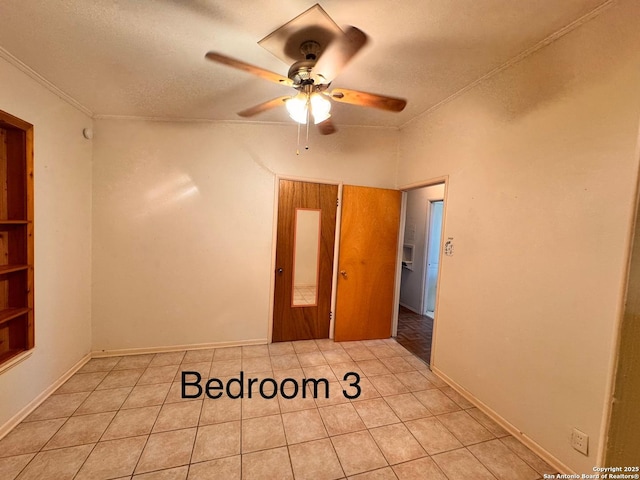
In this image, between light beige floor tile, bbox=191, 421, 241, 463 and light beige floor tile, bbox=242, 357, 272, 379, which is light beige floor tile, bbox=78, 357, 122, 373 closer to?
light beige floor tile, bbox=242, 357, 272, 379

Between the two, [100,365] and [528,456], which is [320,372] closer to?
[528,456]

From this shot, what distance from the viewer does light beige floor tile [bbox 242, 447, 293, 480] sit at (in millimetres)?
1473

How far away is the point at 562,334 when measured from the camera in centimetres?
159

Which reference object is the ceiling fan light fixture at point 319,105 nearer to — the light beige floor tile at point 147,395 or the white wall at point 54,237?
the white wall at point 54,237

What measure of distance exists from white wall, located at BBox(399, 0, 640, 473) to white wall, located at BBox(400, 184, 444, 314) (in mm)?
1991

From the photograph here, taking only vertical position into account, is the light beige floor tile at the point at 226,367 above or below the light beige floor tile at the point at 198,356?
above

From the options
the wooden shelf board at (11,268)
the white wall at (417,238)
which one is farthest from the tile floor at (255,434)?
the white wall at (417,238)

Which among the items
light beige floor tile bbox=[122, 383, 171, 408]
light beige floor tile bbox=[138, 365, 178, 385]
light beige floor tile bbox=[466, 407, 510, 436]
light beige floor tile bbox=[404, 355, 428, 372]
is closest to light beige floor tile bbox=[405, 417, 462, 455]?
light beige floor tile bbox=[466, 407, 510, 436]

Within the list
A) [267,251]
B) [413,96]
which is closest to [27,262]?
[267,251]

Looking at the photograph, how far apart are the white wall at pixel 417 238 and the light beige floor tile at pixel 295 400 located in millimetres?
2868

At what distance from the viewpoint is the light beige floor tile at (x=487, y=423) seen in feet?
6.12

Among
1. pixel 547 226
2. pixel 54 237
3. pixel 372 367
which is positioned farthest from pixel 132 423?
pixel 547 226

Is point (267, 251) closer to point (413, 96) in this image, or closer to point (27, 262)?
point (27, 262)

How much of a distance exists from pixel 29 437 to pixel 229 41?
2.72m
